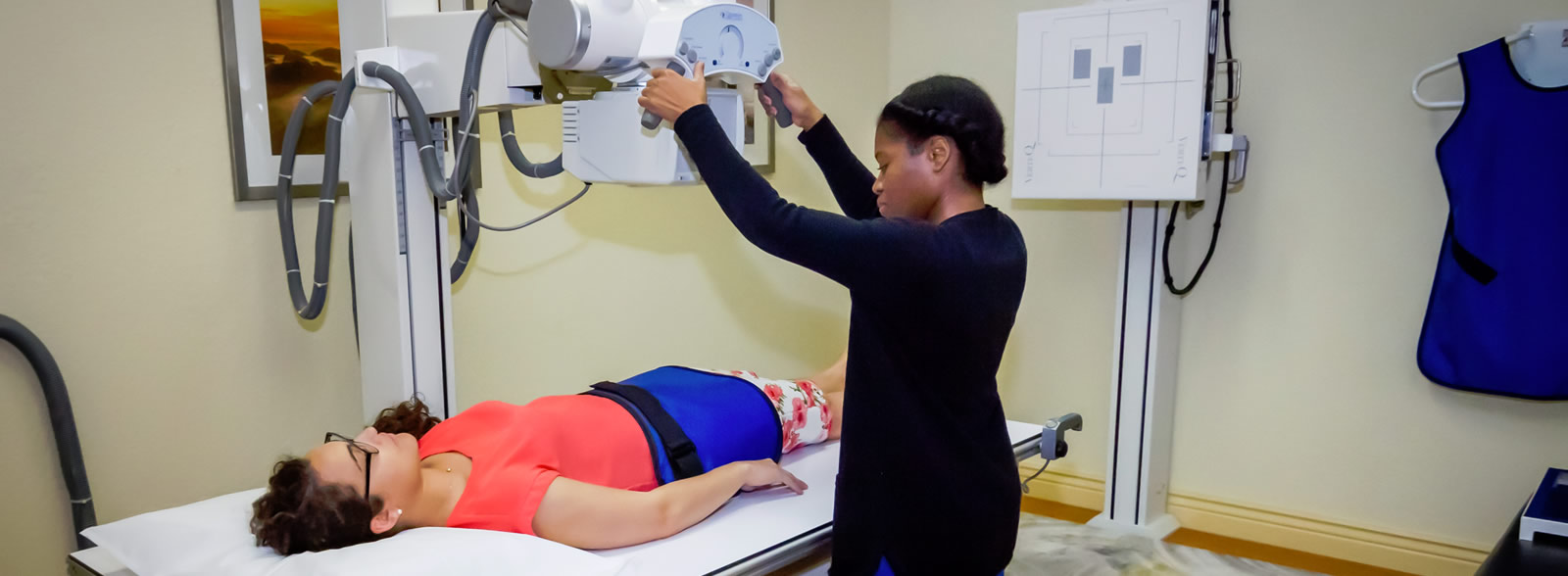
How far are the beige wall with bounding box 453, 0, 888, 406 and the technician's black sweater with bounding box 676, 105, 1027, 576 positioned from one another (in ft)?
4.44

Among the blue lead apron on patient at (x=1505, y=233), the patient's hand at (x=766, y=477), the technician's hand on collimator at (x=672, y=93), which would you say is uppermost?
the technician's hand on collimator at (x=672, y=93)

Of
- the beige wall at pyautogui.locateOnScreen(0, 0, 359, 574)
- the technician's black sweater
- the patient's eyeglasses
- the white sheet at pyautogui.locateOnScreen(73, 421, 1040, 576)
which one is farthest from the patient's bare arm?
the beige wall at pyautogui.locateOnScreen(0, 0, 359, 574)

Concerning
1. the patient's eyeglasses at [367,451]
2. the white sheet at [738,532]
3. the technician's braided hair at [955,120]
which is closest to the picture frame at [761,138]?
the white sheet at [738,532]

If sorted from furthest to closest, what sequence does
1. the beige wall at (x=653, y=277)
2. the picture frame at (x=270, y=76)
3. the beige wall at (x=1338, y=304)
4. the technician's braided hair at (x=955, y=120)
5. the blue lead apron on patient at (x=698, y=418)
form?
the beige wall at (x=1338, y=304), the beige wall at (x=653, y=277), the picture frame at (x=270, y=76), the blue lead apron on patient at (x=698, y=418), the technician's braided hair at (x=955, y=120)

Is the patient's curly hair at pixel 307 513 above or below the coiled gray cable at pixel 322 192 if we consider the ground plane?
below

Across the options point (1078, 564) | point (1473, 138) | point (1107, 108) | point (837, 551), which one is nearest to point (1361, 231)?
point (1473, 138)

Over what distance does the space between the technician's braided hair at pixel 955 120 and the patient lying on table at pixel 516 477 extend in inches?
24.3

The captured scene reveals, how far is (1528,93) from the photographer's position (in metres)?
2.40

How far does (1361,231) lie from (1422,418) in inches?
21.2

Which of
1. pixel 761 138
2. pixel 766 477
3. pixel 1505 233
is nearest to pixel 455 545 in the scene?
pixel 766 477

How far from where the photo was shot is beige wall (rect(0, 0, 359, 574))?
67.2 inches

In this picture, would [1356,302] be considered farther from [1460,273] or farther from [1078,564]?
[1078,564]

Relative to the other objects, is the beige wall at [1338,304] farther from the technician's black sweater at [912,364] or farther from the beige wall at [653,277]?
the technician's black sweater at [912,364]

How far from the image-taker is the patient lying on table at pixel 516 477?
4.60 ft
